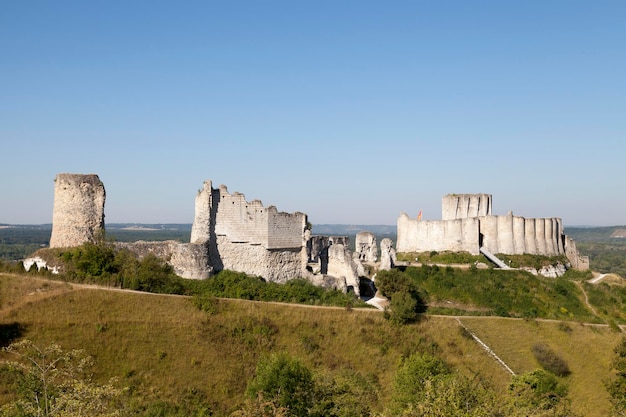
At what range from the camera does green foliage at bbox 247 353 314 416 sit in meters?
22.1

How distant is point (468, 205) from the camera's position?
58906 millimetres

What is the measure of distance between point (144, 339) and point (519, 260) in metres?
35.4

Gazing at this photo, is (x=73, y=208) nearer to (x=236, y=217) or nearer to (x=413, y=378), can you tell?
(x=236, y=217)

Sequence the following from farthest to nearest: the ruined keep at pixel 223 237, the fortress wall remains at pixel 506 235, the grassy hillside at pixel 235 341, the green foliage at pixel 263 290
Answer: the fortress wall remains at pixel 506 235 < the green foliage at pixel 263 290 < the ruined keep at pixel 223 237 < the grassy hillside at pixel 235 341

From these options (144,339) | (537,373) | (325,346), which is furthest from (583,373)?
(144,339)

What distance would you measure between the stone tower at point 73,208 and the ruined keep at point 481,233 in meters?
32.9

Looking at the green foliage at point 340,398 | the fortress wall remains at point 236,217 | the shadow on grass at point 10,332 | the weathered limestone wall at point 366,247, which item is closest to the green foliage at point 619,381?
Result: the green foliage at point 340,398

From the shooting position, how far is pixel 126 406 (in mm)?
22344

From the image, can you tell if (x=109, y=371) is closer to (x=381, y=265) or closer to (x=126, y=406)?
(x=126, y=406)

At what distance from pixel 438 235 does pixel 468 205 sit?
588 cm

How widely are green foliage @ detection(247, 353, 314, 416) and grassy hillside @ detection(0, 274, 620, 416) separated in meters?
2.69

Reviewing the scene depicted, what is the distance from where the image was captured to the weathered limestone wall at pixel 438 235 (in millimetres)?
53625

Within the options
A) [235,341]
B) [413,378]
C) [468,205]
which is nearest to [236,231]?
[235,341]

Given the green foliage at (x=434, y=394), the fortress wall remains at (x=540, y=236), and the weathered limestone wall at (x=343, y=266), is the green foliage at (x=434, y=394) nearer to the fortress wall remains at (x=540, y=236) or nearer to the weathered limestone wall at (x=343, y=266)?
the weathered limestone wall at (x=343, y=266)
